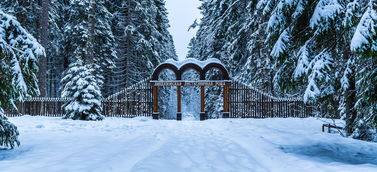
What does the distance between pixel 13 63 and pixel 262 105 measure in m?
14.0

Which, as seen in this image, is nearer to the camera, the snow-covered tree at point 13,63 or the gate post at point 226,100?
the snow-covered tree at point 13,63

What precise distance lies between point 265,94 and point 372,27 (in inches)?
485

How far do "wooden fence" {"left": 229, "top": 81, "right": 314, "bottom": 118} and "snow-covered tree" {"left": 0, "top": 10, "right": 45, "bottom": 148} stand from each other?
1292 centimetres

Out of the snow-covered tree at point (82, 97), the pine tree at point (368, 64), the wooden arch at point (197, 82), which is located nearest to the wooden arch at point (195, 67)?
the wooden arch at point (197, 82)

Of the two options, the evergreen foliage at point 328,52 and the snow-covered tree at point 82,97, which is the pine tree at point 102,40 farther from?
the evergreen foliage at point 328,52

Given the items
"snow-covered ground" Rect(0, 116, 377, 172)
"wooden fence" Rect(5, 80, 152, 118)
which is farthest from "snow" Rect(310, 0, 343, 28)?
"wooden fence" Rect(5, 80, 152, 118)

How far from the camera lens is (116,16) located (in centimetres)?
2286

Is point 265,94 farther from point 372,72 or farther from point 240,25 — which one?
point 372,72

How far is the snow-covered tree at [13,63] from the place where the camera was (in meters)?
5.15

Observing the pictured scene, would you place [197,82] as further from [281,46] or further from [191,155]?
[191,155]

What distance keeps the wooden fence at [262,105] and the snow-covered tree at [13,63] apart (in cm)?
1292

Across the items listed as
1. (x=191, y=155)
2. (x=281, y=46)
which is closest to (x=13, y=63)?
(x=191, y=155)

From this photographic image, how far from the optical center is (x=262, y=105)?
16.7 m

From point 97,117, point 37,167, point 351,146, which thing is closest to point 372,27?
point 351,146
